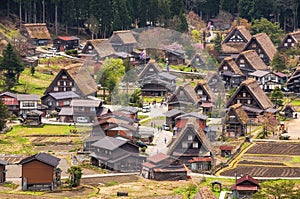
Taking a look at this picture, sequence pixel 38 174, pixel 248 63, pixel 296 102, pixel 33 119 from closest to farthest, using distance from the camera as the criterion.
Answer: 1. pixel 38 174
2. pixel 33 119
3. pixel 296 102
4. pixel 248 63

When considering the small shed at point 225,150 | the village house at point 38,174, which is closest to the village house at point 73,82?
the small shed at point 225,150

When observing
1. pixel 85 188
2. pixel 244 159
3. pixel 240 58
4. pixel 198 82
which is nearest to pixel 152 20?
pixel 240 58

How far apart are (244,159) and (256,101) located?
9679 mm

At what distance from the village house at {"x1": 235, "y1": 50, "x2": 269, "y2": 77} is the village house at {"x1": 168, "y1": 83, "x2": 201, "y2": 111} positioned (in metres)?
11.9

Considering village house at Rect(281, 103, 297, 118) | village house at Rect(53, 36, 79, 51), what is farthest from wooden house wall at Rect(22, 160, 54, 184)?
village house at Rect(53, 36, 79, 51)

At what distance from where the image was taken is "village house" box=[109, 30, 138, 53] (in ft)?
219

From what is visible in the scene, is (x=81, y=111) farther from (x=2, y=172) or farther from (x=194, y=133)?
(x=2, y=172)

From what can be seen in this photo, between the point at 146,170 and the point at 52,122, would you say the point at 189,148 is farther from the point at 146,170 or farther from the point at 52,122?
the point at 52,122

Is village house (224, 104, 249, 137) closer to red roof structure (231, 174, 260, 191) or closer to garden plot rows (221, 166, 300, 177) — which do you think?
garden plot rows (221, 166, 300, 177)

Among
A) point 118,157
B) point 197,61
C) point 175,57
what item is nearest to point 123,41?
point 175,57

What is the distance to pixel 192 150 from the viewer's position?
153ft

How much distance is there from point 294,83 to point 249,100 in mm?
7571

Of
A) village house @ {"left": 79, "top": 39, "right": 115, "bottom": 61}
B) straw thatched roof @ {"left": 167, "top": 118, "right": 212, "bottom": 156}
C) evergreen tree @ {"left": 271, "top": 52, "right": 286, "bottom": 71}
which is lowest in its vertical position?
straw thatched roof @ {"left": 167, "top": 118, "right": 212, "bottom": 156}

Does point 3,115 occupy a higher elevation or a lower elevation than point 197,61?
lower
